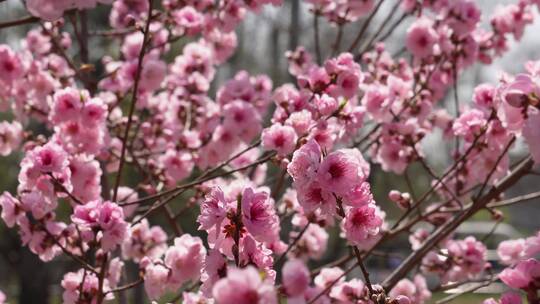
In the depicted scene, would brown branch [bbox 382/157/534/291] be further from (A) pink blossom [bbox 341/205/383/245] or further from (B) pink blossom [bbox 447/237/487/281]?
(A) pink blossom [bbox 341/205/383/245]

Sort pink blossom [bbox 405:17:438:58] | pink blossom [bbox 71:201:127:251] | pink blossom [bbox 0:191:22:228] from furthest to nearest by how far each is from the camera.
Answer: pink blossom [bbox 405:17:438:58]
pink blossom [bbox 0:191:22:228]
pink blossom [bbox 71:201:127:251]

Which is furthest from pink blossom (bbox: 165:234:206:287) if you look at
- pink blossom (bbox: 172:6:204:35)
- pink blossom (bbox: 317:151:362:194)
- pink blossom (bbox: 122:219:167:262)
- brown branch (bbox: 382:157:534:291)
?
pink blossom (bbox: 172:6:204:35)

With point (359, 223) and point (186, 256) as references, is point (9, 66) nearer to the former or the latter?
point (186, 256)

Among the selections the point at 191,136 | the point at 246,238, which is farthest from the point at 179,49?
the point at 246,238

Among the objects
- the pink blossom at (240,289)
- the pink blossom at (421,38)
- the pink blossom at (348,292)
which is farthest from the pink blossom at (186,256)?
the pink blossom at (421,38)

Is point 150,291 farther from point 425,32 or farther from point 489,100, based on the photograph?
point 425,32

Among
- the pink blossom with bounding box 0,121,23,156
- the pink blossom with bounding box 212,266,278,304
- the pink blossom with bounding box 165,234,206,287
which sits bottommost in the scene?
the pink blossom with bounding box 212,266,278,304

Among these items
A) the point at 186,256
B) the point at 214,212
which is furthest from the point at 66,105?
the point at 214,212

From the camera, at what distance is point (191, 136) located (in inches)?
143

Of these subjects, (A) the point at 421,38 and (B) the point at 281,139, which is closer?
(B) the point at 281,139

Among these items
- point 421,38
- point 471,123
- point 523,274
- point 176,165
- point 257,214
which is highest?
point 421,38

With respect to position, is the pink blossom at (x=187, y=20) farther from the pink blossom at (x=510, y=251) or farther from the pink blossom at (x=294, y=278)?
the pink blossom at (x=294, y=278)

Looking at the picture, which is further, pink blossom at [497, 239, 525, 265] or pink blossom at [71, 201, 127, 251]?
pink blossom at [497, 239, 525, 265]

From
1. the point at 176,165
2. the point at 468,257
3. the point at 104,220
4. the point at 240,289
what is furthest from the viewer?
the point at 176,165
